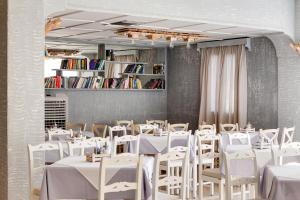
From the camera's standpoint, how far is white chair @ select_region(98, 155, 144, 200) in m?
5.35

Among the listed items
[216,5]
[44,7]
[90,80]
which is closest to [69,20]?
[44,7]

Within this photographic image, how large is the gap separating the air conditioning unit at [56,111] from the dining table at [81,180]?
6.05 m

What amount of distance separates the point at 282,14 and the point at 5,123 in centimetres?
640

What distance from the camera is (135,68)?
14.3 m

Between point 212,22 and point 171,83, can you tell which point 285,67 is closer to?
point 212,22

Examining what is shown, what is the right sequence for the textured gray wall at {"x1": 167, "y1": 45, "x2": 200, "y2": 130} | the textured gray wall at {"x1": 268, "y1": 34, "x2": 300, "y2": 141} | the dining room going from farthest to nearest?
the textured gray wall at {"x1": 167, "y1": 45, "x2": 200, "y2": 130}
the textured gray wall at {"x1": 268, "y1": 34, "x2": 300, "y2": 141}
the dining room

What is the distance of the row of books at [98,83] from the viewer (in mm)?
12765

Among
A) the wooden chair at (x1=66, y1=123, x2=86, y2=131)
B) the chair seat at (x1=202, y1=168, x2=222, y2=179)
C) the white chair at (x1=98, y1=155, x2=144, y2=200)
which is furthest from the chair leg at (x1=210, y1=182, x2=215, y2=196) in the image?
the white chair at (x1=98, y1=155, x2=144, y2=200)

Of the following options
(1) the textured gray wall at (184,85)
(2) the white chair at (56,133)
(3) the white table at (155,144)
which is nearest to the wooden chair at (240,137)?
(3) the white table at (155,144)

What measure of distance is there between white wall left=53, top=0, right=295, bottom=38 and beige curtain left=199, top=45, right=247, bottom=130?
72.0 inches

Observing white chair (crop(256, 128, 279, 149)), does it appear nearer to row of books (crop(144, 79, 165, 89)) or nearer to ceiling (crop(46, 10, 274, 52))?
ceiling (crop(46, 10, 274, 52))

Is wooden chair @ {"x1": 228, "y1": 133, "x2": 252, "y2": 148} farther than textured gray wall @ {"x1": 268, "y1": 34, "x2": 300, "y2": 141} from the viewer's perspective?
No

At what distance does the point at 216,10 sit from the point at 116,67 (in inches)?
196

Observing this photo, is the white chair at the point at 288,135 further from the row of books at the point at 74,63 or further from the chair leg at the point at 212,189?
the row of books at the point at 74,63
